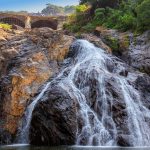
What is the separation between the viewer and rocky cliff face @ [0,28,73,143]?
25.8 m

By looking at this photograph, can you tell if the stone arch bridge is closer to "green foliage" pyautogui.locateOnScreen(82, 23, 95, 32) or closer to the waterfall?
"green foliage" pyautogui.locateOnScreen(82, 23, 95, 32)

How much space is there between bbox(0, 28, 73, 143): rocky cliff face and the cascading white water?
105cm

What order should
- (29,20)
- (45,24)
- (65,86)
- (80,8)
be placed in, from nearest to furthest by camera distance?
(65,86) → (80,8) → (29,20) → (45,24)

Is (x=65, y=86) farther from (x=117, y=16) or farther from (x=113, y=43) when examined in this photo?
(x=117, y=16)

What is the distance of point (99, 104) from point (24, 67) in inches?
256

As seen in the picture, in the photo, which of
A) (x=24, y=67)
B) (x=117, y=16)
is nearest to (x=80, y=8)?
(x=117, y=16)

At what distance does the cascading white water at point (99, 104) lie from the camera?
22.7 metres

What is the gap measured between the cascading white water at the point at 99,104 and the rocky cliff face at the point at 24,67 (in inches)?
41.3

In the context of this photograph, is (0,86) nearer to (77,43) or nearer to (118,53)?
(77,43)

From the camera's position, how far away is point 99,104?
24344 millimetres

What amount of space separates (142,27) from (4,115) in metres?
16.6

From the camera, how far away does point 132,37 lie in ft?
118

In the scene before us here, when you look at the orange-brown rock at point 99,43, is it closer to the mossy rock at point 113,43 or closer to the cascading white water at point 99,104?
the mossy rock at point 113,43

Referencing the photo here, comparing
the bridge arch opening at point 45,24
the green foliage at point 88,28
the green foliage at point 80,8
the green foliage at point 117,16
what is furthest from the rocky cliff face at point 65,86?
the bridge arch opening at point 45,24
